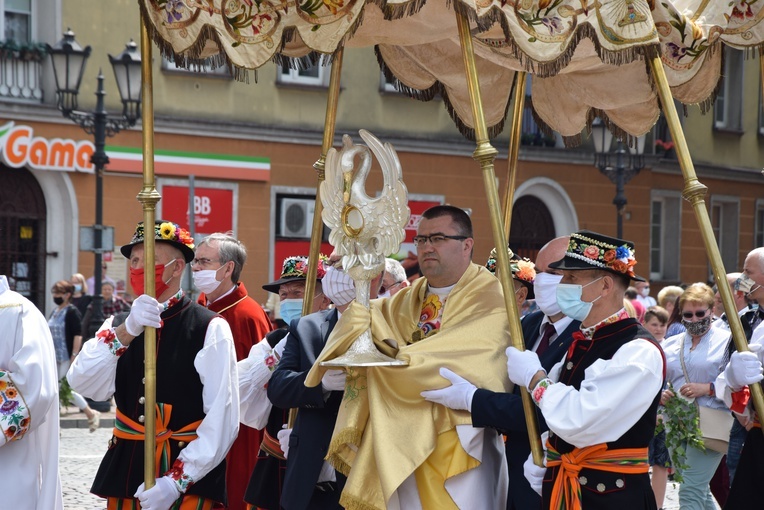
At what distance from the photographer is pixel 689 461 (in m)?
8.20

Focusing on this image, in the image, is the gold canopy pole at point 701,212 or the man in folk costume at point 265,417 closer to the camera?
the gold canopy pole at point 701,212

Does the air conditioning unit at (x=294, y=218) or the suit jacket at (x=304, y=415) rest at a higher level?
the air conditioning unit at (x=294, y=218)

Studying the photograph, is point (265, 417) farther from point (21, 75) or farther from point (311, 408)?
point (21, 75)

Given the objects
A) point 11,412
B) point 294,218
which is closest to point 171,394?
point 11,412

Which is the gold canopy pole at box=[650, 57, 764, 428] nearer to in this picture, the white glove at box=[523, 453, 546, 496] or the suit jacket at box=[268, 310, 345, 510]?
the white glove at box=[523, 453, 546, 496]

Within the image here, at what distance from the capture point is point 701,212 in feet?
17.2

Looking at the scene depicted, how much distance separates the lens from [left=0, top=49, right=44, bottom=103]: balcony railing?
18.9 meters

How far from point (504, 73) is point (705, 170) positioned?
838 inches

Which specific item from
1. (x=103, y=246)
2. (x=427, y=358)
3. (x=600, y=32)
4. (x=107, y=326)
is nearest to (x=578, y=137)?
(x=600, y=32)

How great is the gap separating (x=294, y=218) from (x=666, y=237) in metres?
9.73

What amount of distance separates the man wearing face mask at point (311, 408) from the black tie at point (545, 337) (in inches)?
32.7

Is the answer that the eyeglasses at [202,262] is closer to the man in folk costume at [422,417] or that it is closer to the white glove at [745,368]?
the man in folk costume at [422,417]

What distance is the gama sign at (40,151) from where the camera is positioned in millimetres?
18625

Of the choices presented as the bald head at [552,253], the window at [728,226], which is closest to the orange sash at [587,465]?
the bald head at [552,253]
